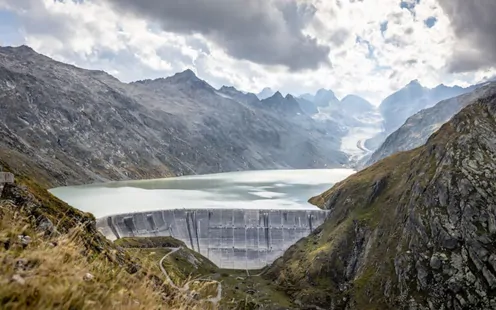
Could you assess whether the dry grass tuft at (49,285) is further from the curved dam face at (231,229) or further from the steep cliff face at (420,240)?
the curved dam face at (231,229)

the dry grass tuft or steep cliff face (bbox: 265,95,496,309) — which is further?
steep cliff face (bbox: 265,95,496,309)

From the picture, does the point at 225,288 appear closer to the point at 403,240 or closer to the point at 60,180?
the point at 403,240

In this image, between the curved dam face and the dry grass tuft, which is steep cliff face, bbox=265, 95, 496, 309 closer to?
the curved dam face

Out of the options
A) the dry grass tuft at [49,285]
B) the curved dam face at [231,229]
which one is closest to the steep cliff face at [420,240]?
the curved dam face at [231,229]

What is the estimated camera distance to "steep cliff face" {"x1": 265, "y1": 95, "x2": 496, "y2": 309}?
203 ft

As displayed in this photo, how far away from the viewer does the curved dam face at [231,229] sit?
99188 mm

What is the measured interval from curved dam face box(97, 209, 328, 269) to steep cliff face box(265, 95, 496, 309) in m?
5.86

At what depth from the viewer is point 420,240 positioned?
68.8 meters

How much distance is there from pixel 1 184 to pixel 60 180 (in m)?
176

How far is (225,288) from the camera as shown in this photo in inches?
3009

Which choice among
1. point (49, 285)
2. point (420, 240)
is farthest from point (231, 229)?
point (49, 285)

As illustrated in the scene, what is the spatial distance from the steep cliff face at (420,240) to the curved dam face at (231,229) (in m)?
5.86

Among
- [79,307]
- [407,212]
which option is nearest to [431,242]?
[407,212]

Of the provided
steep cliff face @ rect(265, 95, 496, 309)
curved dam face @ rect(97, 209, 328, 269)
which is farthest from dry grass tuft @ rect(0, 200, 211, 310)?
curved dam face @ rect(97, 209, 328, 269)
